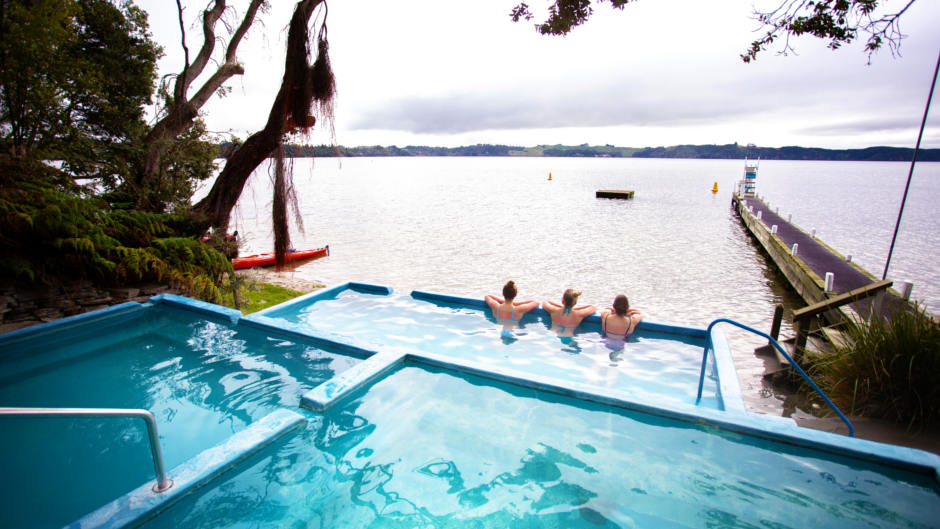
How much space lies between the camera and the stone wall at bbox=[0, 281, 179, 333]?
5.59 metres

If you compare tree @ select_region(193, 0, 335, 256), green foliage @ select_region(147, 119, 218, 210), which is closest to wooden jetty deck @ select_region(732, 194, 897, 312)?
tree @ select_region(193, 0, 335, 256)

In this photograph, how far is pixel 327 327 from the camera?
25.2ft

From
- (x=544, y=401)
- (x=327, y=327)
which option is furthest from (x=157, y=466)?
(x=327, y=327)

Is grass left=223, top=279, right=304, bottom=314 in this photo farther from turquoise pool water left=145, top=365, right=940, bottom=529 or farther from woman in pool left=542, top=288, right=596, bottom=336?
woman in pool left=542, top=288, right=596, bottom=336

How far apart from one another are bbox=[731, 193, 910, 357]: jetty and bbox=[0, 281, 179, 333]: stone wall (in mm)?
10178

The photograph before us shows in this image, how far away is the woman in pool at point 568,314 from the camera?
7.43 meters

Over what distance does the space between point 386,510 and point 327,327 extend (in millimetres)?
5079

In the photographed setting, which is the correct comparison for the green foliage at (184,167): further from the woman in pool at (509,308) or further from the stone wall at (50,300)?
the woman in pool at (509,308)

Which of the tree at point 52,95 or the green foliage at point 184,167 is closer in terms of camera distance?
the tree at point 52,95

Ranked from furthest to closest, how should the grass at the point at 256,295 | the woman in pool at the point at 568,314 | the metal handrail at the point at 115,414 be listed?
the grass at the point at 256,295 → the woman in pool at the point at 568,314 → the metal handrail at the point at 115,414

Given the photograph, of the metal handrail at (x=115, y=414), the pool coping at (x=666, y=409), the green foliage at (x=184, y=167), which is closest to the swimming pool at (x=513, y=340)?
the pool coping at (x=666, y=409)

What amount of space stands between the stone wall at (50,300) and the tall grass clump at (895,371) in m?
9.98

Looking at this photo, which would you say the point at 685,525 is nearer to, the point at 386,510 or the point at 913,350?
the point at 386,510

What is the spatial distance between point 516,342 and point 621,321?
5.72 ft
